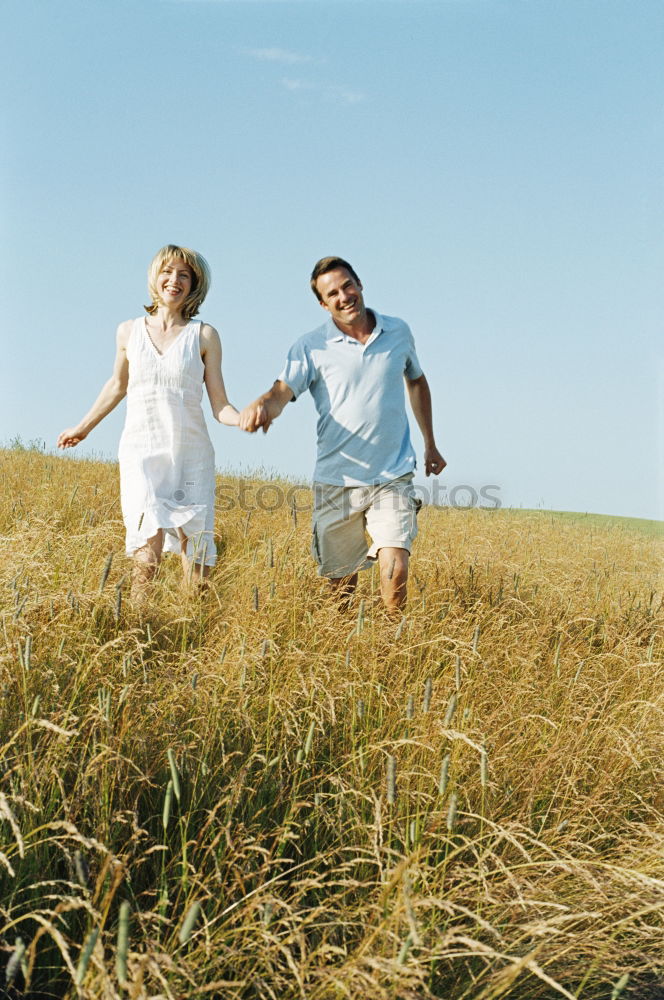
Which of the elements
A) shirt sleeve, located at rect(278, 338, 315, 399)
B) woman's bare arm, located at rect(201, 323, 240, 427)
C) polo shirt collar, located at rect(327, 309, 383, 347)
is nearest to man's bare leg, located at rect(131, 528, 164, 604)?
woman's bare arm, located at rect(201, 323, 240, 427)

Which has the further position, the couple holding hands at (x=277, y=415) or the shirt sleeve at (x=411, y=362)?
the shirt sleeve at (x=411, y=362)

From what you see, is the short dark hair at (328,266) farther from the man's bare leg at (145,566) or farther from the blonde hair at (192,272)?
the man's bare leg at (145,566)

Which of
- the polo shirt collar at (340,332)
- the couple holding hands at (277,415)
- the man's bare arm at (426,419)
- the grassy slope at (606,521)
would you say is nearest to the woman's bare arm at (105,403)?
the couple holding hands at (277,415)

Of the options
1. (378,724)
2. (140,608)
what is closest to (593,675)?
(378,724)

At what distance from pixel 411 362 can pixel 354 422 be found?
24.4 inches

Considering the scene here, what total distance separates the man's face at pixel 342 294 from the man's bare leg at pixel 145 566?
5.09 feet

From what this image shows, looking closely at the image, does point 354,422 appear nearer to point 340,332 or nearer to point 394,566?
point 340,332

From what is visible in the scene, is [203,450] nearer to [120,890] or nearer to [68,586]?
[68,586]

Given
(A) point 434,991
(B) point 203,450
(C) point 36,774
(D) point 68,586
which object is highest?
(B) point 203,450

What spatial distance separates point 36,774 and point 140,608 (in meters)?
1.40

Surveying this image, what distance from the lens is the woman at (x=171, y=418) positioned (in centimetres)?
427

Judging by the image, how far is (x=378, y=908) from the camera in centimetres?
187

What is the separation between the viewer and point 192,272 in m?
4.34

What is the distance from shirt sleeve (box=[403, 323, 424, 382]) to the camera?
478 centimetres
